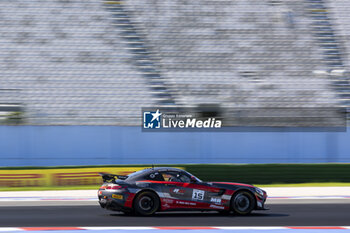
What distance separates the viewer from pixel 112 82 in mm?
23016

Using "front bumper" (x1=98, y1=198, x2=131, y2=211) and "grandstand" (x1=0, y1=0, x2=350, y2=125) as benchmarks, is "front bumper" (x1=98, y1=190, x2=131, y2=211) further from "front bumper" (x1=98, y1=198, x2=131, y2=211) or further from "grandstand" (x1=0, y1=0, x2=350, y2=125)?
"grandstand" (x1=0, y1=0, x2=350, y2=125)

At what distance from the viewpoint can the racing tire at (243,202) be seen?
10.6 meters

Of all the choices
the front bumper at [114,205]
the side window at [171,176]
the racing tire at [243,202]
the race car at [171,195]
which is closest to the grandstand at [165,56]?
the side window at [171,176]

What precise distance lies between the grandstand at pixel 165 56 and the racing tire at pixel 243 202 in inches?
469

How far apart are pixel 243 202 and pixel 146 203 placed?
197 centimetres

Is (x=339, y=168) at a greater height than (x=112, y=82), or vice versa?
(x=112, y=82)

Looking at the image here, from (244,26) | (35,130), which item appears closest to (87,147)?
(35,130)

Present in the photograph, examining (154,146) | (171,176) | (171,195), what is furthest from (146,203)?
(154,146)

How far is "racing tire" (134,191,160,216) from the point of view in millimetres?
10312

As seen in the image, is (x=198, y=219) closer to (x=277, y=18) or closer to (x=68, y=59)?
(x=68, y=59)

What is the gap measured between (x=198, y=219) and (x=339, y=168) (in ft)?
32.8

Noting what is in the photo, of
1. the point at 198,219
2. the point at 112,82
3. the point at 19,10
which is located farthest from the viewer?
the point at 19,10

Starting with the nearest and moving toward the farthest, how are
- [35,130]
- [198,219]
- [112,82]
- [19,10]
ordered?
1. [198,219]
2. [35,130]
3. [112,82]
4. [19,10]

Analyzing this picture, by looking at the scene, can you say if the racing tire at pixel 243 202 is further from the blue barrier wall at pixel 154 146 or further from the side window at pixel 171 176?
the blue barrier wall at pixel 154 146
